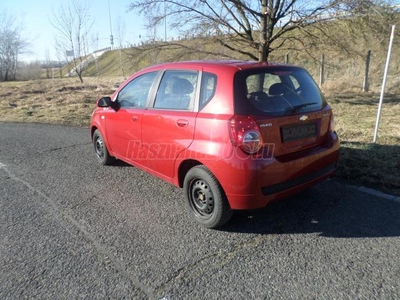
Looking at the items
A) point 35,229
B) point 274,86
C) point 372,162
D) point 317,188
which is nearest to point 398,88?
point 372,162

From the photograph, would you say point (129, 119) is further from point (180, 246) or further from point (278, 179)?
point (278, 179)

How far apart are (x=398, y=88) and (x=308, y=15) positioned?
6228 mm

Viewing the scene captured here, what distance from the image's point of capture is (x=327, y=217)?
10.1 ft

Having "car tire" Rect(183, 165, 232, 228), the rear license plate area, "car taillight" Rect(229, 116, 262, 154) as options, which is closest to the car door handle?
"car tire" Rect(183, 165, 232, 228)

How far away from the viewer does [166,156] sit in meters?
3.30

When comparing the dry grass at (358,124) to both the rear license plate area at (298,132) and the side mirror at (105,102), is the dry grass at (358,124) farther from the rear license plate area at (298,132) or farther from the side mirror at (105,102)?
the side mirror at (105,102)

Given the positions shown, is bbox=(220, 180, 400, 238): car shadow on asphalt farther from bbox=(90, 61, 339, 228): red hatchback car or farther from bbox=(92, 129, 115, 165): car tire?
bbox=(92, 129, 115, 165): car tire

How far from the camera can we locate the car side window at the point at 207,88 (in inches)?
111

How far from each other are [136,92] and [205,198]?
1.90m

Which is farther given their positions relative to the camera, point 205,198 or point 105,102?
point 105,102

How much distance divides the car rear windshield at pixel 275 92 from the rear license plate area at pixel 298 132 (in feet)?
0.48

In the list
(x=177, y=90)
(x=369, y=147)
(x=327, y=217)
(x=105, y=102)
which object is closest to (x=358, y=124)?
(x=369, y=147)

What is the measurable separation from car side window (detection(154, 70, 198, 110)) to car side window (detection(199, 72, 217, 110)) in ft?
0.40

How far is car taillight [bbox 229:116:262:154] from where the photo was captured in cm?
252
